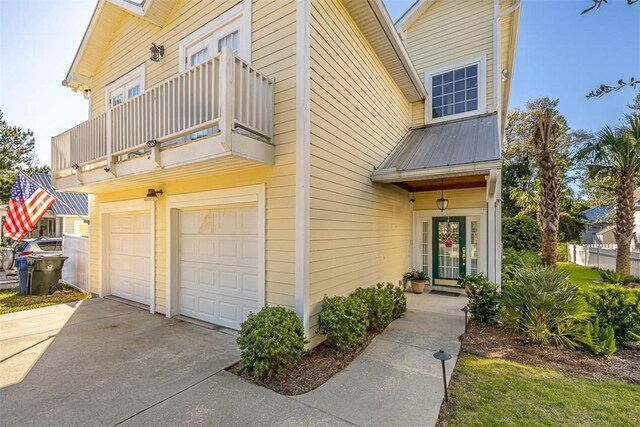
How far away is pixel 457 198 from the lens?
8586 mm

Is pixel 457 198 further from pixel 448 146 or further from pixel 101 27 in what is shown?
pixel 101 27

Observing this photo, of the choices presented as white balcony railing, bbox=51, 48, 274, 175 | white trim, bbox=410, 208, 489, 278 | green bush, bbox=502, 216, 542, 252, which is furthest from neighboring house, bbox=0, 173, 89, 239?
green bush, bbox=502, 216, 542, 252

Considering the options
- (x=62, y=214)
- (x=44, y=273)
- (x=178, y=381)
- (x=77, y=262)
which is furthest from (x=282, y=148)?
(x=62, y=214)

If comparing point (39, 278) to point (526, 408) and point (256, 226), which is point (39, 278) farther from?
point (526, 408)

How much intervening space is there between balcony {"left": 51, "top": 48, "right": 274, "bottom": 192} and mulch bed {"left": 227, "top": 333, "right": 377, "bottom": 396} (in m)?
2.85

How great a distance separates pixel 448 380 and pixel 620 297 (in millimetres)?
3477

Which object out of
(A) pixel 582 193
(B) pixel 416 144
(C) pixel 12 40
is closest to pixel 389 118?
(B) pixel 416 144

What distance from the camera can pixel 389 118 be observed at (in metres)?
7.57

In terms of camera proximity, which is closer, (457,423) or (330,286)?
(457,423)

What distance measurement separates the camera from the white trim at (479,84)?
8.10 m

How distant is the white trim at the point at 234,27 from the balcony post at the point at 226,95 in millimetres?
1353

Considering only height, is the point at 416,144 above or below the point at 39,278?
above

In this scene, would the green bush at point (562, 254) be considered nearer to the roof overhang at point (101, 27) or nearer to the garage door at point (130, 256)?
the garage door at point (130, 256)

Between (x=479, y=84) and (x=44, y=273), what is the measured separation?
12952 mm
